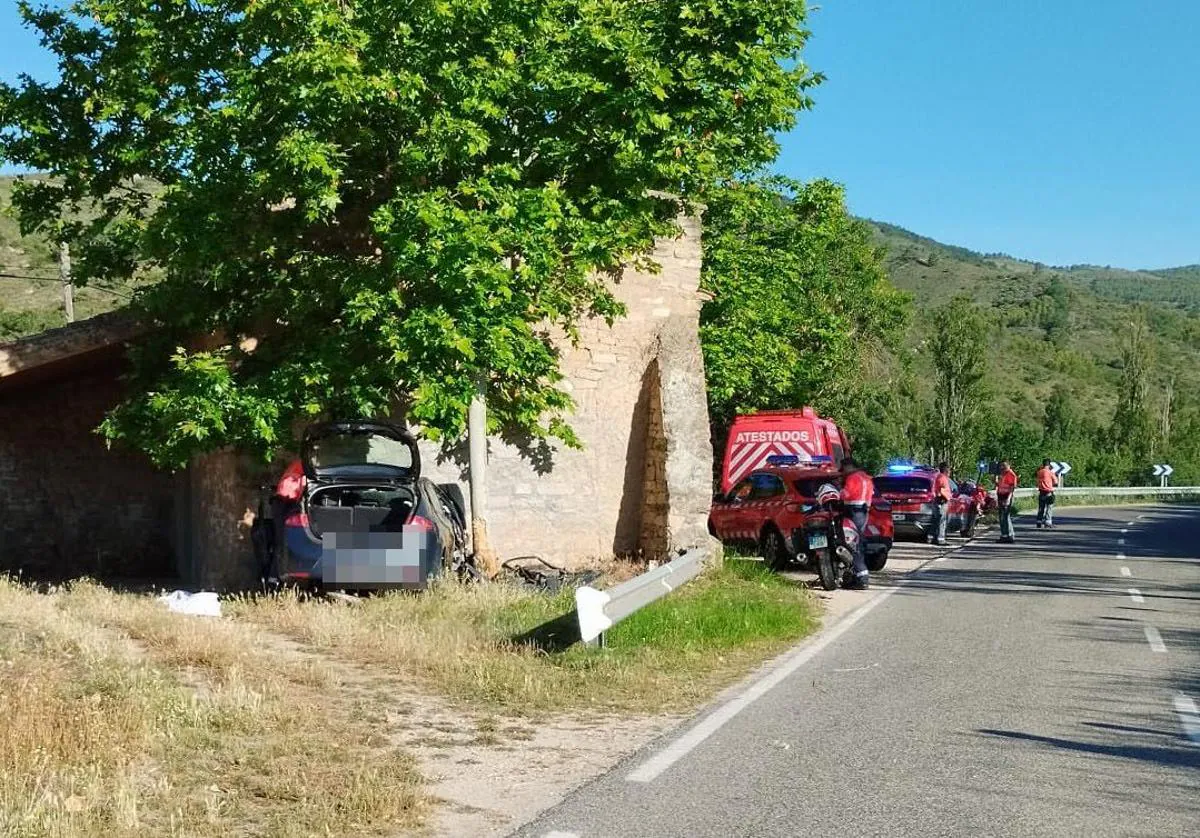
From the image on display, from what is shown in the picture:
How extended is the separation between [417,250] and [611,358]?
19.2 ft

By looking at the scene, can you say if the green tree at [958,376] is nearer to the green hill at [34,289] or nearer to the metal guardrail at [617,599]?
the green hill at [34,289]

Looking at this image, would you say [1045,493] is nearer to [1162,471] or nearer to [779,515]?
→ [779,515]

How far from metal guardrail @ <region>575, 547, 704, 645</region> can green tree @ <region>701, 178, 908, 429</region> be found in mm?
11580

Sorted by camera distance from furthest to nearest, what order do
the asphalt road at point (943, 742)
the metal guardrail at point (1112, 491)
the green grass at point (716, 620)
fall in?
the metal guardrail at point (1112, 491) → the green grass at point (716, 620) → the asphalt road at point (943, 742)

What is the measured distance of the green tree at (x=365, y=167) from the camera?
45.4ft

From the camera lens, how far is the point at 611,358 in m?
18.9

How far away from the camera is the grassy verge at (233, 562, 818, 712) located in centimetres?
938

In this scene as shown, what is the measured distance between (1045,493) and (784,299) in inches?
339

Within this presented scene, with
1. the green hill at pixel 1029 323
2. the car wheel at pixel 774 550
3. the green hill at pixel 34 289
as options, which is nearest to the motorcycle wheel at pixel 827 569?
the car wheel at pixel 774 550

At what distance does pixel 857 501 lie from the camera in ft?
56.0

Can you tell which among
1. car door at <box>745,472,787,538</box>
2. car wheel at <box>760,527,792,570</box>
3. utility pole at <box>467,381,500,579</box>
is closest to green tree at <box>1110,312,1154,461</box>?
car door at <box>745,472,787,538</box>

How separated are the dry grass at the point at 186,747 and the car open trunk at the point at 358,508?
320 cm

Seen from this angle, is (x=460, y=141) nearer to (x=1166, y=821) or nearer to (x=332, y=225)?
(x=332, y=225)

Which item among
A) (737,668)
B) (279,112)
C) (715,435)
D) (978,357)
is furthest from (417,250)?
(978,357)
